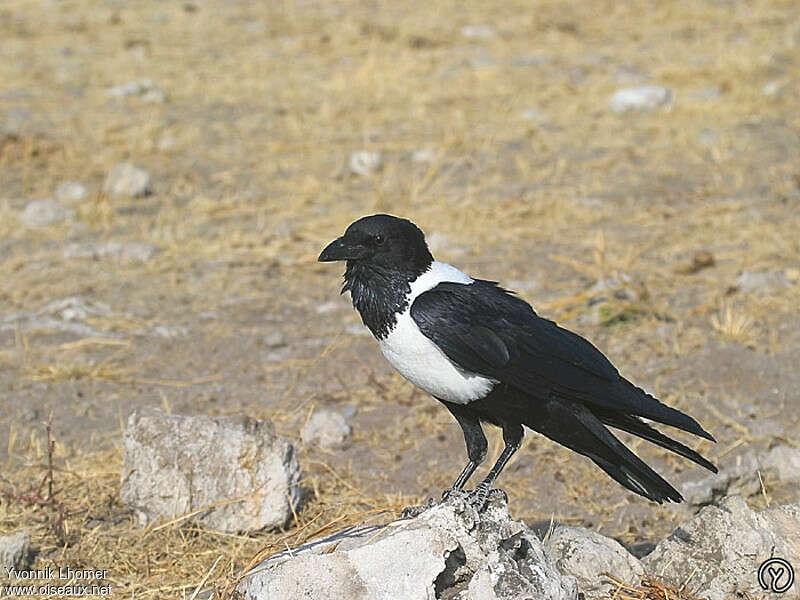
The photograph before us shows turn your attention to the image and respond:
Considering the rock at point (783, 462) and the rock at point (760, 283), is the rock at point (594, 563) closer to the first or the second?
the rock at point (783, 462)

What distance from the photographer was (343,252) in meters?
3.44

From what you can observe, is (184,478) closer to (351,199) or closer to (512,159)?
(351,199)

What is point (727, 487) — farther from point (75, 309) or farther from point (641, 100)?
point (641, 100)

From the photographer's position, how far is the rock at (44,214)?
7898mm

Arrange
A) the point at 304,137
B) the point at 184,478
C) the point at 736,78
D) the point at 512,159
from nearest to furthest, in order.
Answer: the point at 184,478 < the point at 512,159 < the point at 304,137 < the point at 736,78

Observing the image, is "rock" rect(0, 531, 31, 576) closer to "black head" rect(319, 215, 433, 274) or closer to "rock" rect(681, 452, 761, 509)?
"black head" rect(319, 215, 433, 274)

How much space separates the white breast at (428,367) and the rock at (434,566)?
370mm

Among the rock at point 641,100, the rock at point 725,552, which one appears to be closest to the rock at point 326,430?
the rock at point 725,552

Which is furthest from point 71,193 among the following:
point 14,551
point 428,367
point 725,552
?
point 725,552

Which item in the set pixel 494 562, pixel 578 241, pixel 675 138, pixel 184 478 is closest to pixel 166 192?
pixel 578 241

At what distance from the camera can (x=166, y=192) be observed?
8.60m

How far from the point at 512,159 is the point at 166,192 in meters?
2.63

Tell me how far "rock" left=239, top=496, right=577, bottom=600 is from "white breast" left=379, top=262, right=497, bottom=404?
1.22ft

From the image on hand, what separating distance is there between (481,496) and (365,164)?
19.1ft
